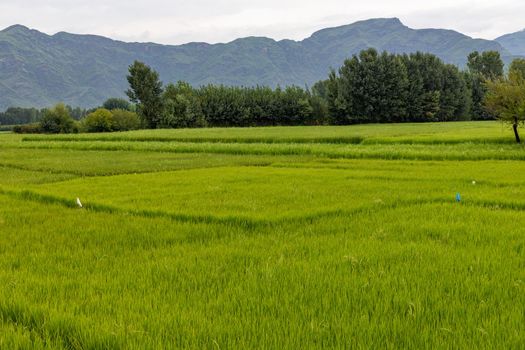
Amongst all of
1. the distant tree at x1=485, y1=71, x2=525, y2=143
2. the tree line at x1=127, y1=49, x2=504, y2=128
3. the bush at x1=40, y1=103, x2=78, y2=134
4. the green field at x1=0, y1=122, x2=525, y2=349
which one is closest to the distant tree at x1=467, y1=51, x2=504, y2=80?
the tree line at x1=127, y1=49, x2=504, y2=128

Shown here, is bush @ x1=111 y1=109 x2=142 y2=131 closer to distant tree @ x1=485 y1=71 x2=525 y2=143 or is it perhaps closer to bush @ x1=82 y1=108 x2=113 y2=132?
bush @ x1=82 y1=108 x2=113 y2=132

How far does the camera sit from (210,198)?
15.4 metres

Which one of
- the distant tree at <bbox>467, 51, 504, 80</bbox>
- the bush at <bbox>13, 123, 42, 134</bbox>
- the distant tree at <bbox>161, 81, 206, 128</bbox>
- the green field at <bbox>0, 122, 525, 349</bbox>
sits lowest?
the green field at <bbox>0, 122, 525, 349</bbox>

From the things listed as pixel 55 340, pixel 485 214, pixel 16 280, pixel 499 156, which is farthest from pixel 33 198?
pixel 499 156

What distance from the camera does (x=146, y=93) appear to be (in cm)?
11194

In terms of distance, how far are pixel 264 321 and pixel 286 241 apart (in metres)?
4.36

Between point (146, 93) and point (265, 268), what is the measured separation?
4317 inches

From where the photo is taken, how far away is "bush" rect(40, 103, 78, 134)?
11670 centimetres

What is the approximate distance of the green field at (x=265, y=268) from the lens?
5121 millimetres

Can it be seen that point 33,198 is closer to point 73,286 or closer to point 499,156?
point 73,286

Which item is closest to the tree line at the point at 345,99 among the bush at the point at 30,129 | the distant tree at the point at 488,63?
the bush at the point at 30,129

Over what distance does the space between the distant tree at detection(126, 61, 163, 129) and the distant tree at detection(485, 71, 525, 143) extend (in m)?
83.9

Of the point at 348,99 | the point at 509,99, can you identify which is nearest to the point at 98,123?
the point at 348,99

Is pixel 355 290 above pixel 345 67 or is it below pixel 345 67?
below
